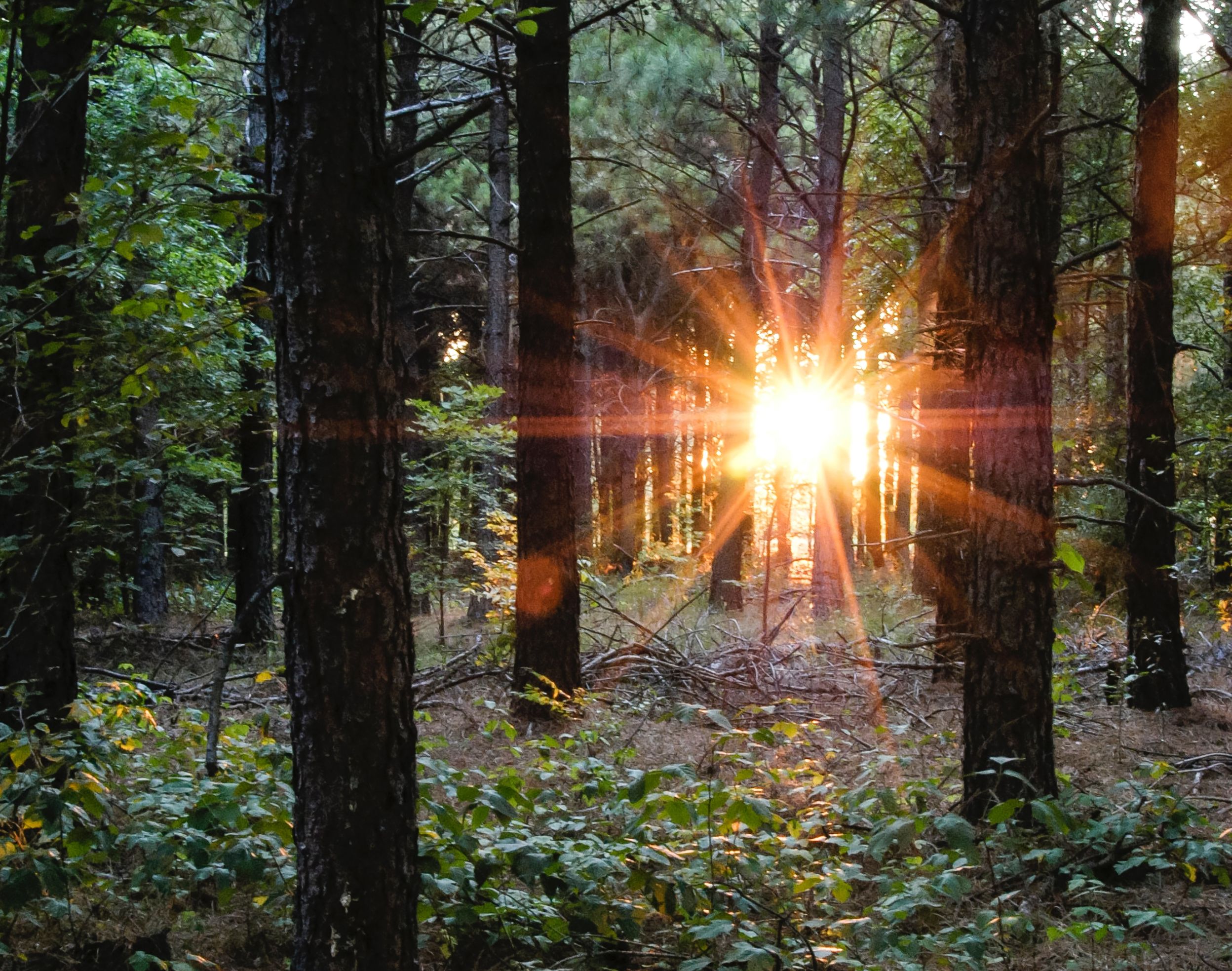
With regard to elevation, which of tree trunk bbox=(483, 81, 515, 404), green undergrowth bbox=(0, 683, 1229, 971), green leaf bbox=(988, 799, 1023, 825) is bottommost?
green undergrowth bbox=(0, 683, 1229, 971)

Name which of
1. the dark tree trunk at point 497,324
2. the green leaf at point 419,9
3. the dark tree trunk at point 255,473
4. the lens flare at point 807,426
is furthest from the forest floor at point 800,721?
the lens flare at point 807,426

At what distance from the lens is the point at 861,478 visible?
3200 cm

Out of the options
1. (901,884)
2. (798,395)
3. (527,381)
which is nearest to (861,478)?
(798,395)

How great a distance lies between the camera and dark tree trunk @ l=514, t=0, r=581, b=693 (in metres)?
7.70

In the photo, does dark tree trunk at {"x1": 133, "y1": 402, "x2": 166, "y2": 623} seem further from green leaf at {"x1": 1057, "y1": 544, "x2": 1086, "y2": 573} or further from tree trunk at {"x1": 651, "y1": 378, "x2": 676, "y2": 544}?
green leaf at {"x1": 1057, "y1": 544, "x2": 1086, "y2": 573}

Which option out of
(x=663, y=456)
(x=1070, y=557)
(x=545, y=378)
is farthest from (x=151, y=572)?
(x=1070, y=557)

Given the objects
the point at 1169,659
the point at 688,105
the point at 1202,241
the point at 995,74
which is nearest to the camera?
the point at 995,74

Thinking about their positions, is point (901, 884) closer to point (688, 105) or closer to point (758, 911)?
point (758, 911)

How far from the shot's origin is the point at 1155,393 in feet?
28.0

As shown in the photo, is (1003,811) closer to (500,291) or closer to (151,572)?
(500,291)

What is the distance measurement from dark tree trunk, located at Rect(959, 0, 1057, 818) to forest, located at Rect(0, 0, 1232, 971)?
0.9 inches

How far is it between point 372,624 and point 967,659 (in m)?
3.67

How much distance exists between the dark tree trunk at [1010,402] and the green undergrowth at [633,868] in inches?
21.8

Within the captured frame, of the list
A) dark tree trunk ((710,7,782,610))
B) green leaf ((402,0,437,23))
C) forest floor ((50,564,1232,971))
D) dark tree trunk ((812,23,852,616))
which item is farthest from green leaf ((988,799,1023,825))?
dark tree trunk ((710,7,782,610))
